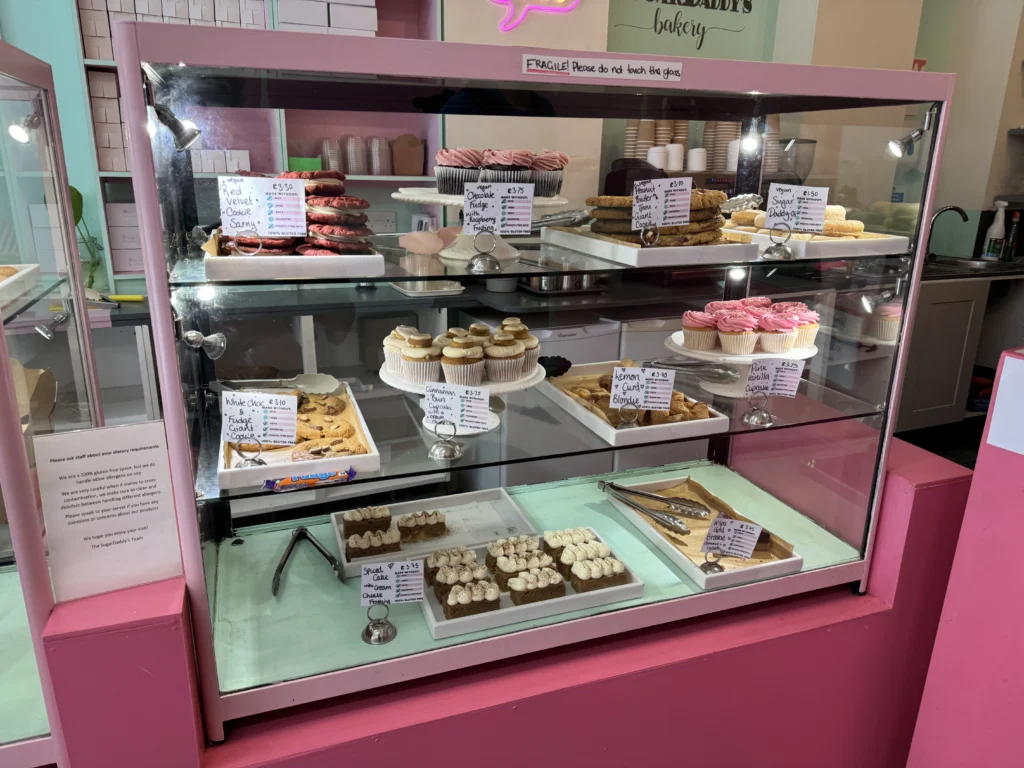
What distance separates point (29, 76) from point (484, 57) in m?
0.78

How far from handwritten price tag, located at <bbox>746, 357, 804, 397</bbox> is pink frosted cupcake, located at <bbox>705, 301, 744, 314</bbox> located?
14 centimetres

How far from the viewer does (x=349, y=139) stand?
2980mm

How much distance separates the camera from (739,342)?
1653mm

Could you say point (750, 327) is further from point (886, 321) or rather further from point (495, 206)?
point (495, 206)

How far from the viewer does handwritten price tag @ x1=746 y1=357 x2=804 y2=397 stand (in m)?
1.66

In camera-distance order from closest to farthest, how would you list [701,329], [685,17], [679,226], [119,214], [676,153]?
[679,226] → [676,153] → [701,329] → [119,214] → [685,17]

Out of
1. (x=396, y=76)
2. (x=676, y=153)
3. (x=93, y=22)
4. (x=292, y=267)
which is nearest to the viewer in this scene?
(x=396, y=76)

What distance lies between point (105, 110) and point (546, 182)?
2.63 meters

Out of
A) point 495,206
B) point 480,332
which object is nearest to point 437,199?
point 495,206

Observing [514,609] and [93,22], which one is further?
[93,22]

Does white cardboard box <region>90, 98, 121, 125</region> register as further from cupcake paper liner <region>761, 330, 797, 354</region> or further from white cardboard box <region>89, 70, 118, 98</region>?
cupcake paper liner <region>761, 330, 797, 354</region>

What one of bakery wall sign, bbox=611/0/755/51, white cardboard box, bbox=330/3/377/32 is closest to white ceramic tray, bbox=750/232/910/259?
white cardboard box, bbox=330/3/377/32

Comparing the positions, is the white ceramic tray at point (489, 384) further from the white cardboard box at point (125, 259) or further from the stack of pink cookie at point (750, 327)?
the white cardboard box at point (125, 259)

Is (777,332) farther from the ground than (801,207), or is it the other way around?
(801,207)
